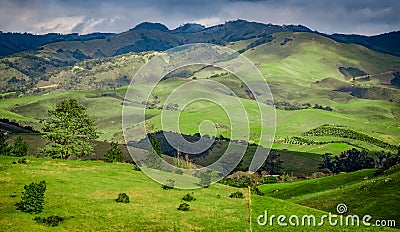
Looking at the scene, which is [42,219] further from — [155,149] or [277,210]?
[155,149]

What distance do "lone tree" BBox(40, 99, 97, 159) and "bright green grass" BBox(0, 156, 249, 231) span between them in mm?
22801

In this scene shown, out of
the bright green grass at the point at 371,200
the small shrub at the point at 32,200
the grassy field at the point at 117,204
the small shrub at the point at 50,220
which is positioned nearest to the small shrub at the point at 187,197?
the grassy field at the point at 117,204

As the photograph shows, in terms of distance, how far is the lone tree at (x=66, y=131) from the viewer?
105 meters

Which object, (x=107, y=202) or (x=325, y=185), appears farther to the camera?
(x=325, y=185)

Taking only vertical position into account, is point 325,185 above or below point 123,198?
below

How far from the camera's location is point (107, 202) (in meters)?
59.9

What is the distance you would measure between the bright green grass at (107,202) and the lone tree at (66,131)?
22.8 metres

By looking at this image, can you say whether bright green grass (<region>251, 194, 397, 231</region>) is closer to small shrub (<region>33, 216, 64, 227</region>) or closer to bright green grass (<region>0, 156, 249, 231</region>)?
bright green grass (<region>0, 156, 249, 231</region>)

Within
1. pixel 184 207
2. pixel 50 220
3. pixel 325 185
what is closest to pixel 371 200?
pixel 184 207

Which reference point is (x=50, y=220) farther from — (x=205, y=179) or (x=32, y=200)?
(x=205, y=179)

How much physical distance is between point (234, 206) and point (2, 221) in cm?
3265

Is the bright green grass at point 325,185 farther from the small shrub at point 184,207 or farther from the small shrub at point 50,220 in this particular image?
the small shrub at point 50,220

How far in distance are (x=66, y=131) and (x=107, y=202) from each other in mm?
51061

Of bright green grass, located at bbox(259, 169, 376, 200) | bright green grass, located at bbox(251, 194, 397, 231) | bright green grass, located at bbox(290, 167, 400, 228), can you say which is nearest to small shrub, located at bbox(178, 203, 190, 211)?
bright green grass, located at bbox(251, 194, 397, 231)
